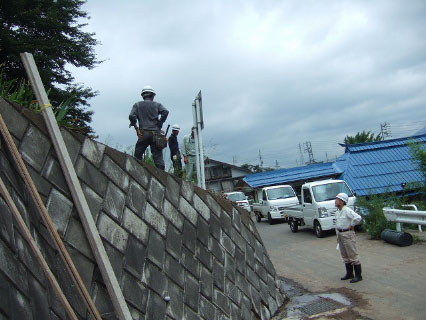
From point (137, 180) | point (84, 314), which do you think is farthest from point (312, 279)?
point (84, 314)

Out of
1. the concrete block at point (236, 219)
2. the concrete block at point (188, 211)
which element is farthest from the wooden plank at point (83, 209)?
the concrete block at point (236, 219)

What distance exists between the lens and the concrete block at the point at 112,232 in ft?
11.6

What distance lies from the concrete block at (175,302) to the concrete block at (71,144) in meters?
1.61

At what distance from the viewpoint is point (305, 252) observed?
38.4 ft

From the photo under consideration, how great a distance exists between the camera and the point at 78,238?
3.25 m

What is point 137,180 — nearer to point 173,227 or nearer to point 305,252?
point 173,227

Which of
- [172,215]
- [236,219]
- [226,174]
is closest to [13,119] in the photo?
[172,215]

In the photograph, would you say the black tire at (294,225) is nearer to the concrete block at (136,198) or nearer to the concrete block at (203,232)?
the concrete block at (203,232)

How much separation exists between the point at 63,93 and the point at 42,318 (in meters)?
11.1

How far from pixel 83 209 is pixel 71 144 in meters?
0.65

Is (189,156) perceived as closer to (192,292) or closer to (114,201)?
(192,292)

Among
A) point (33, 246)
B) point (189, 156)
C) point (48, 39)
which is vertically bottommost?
point (33, 246)

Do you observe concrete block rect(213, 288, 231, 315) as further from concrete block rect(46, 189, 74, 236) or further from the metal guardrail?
the metal guardrail

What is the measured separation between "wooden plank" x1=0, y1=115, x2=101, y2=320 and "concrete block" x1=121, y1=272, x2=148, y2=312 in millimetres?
571
